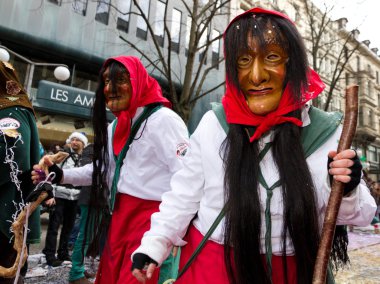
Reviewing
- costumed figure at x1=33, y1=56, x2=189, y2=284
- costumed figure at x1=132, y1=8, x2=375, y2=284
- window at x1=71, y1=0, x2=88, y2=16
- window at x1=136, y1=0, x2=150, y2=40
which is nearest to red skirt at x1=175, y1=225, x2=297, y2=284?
costumed figure at x1=132, y1=8, x2=375, y2=284

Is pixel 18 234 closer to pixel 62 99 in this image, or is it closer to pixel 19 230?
pixel 19 230

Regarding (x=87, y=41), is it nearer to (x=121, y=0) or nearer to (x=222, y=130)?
(x=121, y=0)

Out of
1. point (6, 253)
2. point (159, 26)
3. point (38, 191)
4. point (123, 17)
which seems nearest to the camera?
point (38, 191)

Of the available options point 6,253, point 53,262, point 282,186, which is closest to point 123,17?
point 53,262

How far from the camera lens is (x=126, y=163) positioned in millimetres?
2467

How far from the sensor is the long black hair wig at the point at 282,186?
1.23 meters

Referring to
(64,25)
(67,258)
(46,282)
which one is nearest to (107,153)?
(46,282)

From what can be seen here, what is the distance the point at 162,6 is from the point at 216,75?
177 inches

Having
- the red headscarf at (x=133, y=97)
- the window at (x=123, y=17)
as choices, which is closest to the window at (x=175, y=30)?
the window at (x=123, y=17)

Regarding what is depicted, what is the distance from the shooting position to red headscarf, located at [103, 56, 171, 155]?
2.53m

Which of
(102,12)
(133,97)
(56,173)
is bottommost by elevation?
(56,173)

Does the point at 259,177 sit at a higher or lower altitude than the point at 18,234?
higher

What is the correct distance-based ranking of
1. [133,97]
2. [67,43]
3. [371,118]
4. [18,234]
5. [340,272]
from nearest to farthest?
[18,234] < [133,97] < [340,272] < [67,43] < [371,118]

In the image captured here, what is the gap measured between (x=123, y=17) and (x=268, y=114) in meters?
15.0
